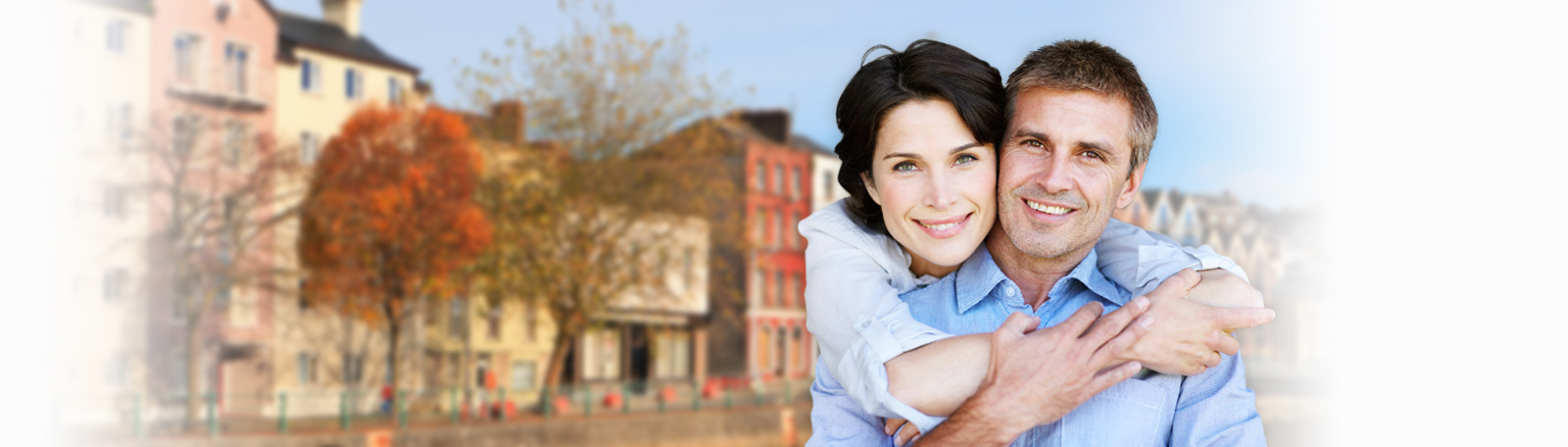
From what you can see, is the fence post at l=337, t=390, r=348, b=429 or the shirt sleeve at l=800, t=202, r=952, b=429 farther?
the fence post at l=337, t=390, r=348, b=429

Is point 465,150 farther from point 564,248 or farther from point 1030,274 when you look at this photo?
point 1030,274

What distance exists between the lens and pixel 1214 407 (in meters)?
2.23

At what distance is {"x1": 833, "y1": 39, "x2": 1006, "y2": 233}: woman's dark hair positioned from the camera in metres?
2.27

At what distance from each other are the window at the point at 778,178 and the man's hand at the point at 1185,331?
42118mm

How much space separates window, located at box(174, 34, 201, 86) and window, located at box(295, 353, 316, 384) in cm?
583

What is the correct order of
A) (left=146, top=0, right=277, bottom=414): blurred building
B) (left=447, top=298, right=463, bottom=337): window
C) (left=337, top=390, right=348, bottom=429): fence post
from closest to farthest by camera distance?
1. (left=337, top=390, right=348, bottom=429): fence post
2. (left=146, top=0, right=277, bottom=414): blurred building
3. (left=447, top=298, right=463, bottom=337): window

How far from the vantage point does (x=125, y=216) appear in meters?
25.0

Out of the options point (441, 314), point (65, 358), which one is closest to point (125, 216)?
point (65, 358)

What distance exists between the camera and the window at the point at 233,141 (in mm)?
26359

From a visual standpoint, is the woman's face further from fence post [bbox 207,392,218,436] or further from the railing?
fence post [bbox 207,392,218,436]

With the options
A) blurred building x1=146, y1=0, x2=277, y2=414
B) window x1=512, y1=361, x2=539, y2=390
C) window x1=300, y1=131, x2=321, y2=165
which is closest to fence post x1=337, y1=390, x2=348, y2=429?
blurred building x1=146, y1=0, x2=277, y2=414

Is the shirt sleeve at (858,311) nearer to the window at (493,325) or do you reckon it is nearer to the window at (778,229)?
the window at (493,325)

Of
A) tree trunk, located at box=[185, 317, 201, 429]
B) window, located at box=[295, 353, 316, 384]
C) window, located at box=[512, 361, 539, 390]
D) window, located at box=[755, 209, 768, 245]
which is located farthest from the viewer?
window, located at box=[755, 209, 768, 245]

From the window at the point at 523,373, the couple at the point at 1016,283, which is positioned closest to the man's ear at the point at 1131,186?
the couple at the point at 1016,283
